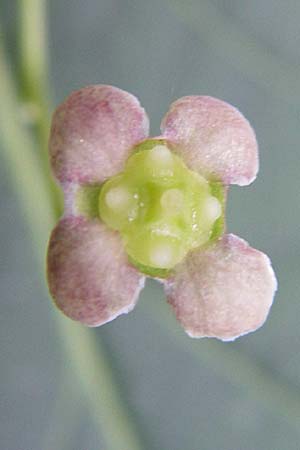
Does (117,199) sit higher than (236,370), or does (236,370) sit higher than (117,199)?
(117,199)

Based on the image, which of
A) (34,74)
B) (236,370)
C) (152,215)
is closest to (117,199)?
(152,215)

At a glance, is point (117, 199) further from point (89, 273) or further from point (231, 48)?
point (231, 48)

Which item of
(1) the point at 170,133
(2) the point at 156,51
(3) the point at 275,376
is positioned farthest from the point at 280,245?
(1) the point at 170,133

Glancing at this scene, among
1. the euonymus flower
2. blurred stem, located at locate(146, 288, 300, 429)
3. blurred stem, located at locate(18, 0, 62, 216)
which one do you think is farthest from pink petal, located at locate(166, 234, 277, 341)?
blurred stem, located at locate(146, 288, 300, 429)

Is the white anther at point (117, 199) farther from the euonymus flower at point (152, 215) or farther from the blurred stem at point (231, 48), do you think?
the blurred stem at point (231, 48)

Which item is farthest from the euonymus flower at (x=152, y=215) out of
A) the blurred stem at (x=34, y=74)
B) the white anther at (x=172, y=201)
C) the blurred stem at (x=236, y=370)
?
the blurred stem at (x=236, y=370)

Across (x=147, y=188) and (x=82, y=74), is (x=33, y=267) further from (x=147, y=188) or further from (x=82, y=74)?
(x=147, y=188)
